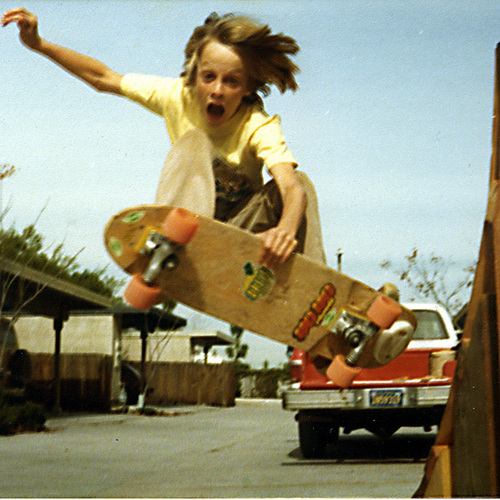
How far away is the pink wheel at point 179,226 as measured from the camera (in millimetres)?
1790

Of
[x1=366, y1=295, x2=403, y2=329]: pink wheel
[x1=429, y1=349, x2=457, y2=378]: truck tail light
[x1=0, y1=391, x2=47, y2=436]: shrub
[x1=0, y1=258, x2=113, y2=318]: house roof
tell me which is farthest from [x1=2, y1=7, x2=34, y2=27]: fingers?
[x1=0, y1=258, x2=113, y2=318]: house roof

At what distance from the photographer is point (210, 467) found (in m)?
6.91

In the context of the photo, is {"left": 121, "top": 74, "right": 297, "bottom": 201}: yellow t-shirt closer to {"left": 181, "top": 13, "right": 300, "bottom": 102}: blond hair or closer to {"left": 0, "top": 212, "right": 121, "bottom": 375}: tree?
{"left": 181, "top": 13, "right": 300, "bottom": 102}: blond hair

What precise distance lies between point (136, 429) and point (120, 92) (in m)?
10.3

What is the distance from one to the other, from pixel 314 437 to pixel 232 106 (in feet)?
17.0

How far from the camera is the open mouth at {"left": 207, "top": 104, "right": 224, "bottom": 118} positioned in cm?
206

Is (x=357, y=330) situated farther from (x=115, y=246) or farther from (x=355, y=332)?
(x=115, y=246)

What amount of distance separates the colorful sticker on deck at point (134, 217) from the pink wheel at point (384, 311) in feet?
1.99

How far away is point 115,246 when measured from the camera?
1.89m

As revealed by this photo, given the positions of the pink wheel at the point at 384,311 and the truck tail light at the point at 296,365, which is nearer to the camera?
the pink wheel at the point at 384,311

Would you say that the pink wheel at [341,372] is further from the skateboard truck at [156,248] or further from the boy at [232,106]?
the skateboard truck at [156,248]

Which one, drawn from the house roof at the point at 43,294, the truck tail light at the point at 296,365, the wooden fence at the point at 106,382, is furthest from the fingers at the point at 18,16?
the wooden fence at the point at 106,382

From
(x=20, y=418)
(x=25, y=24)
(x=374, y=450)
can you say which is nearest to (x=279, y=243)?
(x=25, y=24)

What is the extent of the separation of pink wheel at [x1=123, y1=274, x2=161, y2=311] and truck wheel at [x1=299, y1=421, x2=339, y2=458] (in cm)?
495
